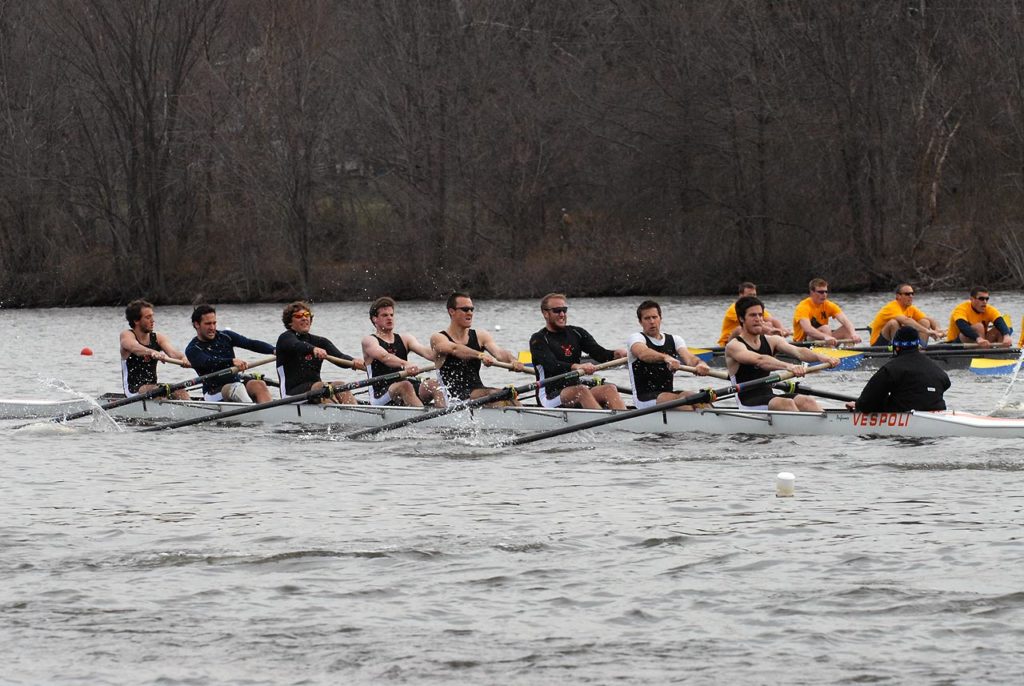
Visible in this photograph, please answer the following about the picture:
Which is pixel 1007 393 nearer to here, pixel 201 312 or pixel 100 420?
pixel 201 312

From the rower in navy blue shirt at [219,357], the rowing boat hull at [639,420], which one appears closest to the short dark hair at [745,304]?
the rowing boat hull at [639,420]

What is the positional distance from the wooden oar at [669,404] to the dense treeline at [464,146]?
2831cm

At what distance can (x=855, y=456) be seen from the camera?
43.4 ft

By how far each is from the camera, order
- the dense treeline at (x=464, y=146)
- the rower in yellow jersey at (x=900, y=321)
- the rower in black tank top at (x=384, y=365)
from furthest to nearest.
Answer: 1. the dense treeline at (x=464, y=146)
2. the rower in yellow jersey at (x=900, y=321)
3. the rower in black tank top at (x=384, y=365)

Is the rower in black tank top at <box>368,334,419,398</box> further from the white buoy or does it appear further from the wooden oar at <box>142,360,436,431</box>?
the white buoy

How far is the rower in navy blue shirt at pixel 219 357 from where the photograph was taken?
16.8 metres

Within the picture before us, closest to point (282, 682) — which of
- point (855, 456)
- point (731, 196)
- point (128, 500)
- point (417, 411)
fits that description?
point (128, 500)

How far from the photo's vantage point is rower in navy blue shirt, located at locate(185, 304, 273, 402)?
16.8m

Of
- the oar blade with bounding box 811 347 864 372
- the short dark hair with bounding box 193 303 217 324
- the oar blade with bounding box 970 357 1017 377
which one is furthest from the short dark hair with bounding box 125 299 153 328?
the oar blade with bounding box 970 357 1017 377

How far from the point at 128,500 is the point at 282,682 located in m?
5.30

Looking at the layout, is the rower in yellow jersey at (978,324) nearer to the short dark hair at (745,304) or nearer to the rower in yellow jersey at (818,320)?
the rower in yellow jersey at (818,320)

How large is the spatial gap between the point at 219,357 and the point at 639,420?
202 inches

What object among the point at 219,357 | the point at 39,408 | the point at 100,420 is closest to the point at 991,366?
the point at 219,357

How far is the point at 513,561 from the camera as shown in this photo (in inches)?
385
